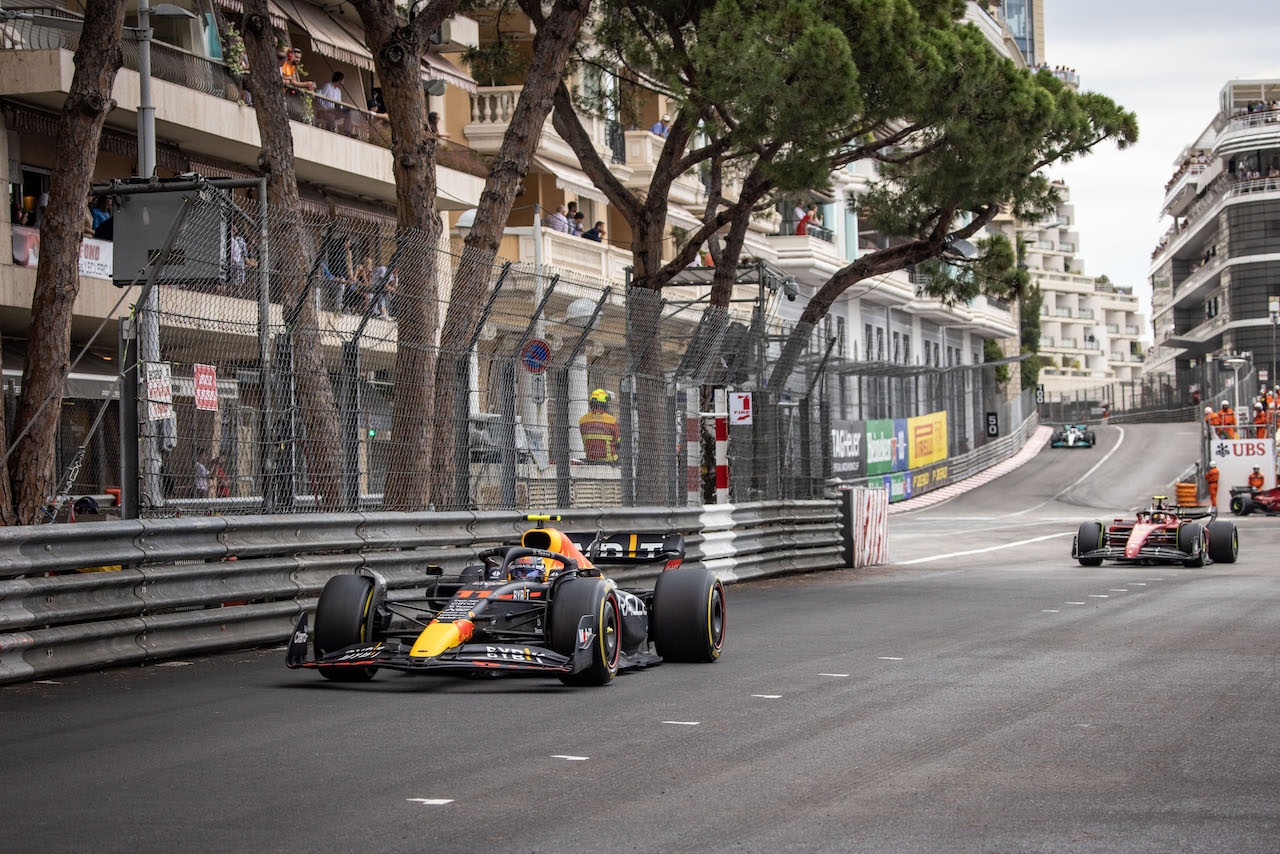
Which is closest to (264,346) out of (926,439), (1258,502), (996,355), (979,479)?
(1258,502)

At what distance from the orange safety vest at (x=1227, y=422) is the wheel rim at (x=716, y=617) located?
3742 centimetres

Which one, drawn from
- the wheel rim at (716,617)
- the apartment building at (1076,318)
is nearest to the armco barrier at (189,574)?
the wheel rim at (716,617)

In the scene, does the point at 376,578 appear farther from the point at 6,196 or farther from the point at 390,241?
the point at 6,196

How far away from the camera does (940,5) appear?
21922 mm

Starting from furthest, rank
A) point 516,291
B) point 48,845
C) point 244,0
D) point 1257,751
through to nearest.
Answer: point 244,0 < point 516,291 < point 1257,751 < point 48,845

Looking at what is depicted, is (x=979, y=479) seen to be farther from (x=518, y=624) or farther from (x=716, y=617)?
(x=518, y=624)

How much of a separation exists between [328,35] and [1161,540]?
1556 cm

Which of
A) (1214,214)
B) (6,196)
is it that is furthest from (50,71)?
(1214,214)

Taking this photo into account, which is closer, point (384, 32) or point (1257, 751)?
point (1257, 751)

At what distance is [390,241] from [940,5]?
1280cm

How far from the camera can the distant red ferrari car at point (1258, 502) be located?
40062 millimetres

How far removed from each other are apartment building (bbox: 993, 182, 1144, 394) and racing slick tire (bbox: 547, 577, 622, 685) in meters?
127

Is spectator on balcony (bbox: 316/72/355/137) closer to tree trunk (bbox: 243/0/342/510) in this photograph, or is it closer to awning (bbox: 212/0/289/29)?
awning (bbox: 212/0/289/29)

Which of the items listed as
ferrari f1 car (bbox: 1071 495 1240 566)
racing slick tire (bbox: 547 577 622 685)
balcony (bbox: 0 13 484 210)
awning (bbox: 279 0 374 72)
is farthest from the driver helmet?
awning (bbox: 279 0 374 72)
